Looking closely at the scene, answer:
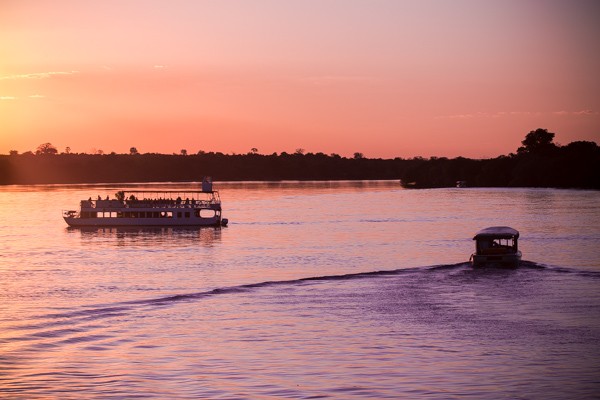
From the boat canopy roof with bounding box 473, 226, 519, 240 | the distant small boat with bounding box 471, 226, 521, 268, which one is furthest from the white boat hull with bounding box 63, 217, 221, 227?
the distant small boat with bounding box 471, 226, 521, 268

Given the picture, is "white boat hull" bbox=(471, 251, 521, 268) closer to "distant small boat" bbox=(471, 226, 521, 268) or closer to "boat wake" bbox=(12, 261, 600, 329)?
"distant small boat" bbox=(471, 226, 521, 268)

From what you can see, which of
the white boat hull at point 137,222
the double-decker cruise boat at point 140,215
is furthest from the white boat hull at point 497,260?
the white boat hull at point 137,222

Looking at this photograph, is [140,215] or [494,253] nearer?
[494,253]

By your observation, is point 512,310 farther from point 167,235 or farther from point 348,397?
point 167,235

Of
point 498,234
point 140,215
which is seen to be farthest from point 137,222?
point 498,234

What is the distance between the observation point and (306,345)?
122 ft

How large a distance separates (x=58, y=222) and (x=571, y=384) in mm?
140342

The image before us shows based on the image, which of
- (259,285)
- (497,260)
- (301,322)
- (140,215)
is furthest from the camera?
(140,215)

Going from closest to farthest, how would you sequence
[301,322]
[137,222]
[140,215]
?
[301,322] → [137,222] → [140,215]

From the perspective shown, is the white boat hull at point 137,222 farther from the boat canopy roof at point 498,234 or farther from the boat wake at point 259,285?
the boat canopy roof at point 498,234

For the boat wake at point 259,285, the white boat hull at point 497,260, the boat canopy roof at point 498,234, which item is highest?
the boat canopy roof at point 498,234

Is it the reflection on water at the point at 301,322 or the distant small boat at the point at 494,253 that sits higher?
the distant small boat at the point at 494,253

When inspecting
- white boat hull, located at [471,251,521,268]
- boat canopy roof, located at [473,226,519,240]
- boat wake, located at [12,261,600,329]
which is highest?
boat canopy roof, located at [473,226,519,240]

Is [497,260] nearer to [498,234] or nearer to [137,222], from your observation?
[498,234]
